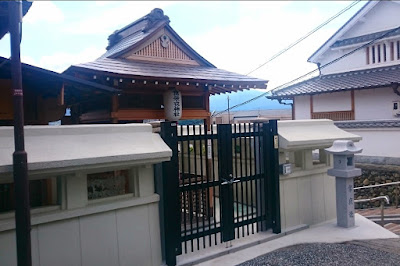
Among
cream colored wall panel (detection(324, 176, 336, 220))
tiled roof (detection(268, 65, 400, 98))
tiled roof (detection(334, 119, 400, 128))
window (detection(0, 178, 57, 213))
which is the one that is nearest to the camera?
window (detection(0, 178, 57, 213))

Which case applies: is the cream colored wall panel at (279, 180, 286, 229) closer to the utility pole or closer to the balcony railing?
the utility pole

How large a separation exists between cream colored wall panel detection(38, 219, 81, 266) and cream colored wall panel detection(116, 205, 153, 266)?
66cm

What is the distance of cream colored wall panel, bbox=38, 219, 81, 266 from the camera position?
177 inches

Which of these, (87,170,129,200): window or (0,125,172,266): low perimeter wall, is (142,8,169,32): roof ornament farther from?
(87,170,129,200): window

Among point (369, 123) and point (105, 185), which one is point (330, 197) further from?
point (369, 123)

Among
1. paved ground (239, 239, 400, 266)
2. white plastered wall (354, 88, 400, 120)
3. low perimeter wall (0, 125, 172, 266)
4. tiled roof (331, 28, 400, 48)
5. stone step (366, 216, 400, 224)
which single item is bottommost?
stone step (366, 216, 400, 224)

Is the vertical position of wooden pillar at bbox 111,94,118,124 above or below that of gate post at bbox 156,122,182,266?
above

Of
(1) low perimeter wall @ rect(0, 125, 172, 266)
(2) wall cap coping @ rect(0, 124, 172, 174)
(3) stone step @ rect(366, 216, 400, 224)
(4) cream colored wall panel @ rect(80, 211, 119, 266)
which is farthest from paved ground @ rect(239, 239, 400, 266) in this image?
(3) stone step @ rect(366, 216, 400, 224)

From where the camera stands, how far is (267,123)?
23.5ft

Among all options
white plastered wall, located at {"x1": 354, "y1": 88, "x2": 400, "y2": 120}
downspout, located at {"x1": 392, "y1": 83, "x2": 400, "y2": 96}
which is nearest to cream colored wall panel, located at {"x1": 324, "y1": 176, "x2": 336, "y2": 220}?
downspout, located at {"x1": 392, "y1": 83, "x2": 400, "y2": 96}

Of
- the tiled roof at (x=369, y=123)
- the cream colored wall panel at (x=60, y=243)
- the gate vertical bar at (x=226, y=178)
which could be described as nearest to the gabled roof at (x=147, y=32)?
the gate vertical bar at (x=226, y=178)

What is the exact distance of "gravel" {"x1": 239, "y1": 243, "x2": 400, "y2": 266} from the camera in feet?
18.9

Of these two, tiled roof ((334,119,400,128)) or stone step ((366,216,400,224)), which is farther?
tiled roof ((334,119,400,128))

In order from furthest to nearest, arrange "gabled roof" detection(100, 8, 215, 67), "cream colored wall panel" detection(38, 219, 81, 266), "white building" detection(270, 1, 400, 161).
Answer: "white building" detection(270, 1, 400, 161), "gabled roof" detection(100, 8, 215, 67), "cream colored wall panel" detection(38, 219, 81, 266)
